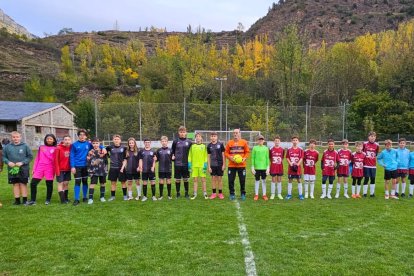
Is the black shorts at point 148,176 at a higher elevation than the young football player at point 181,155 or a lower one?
lower

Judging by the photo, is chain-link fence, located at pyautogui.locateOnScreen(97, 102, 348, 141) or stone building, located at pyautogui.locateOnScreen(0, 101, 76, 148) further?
stone building, located at pyautogui.locateOnScreen(0, 101, 76, 148)

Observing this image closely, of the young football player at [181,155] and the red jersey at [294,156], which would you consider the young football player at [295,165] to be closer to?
the red jersey at [294,156]

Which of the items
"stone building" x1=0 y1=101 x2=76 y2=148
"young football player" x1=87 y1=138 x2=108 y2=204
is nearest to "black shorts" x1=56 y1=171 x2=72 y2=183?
"young football player" x1=87 y1=138 x2=108 y2=204

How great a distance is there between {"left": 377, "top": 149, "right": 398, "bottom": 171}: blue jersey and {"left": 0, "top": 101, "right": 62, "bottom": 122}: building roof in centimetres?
3579

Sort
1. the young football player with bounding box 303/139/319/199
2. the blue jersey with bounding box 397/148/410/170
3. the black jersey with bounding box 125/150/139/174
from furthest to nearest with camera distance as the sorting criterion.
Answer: the blue jersey with bounding box 397/148/410/170 → the young football player with bounding box 303/139/319/199 → the black jersey with bounding box 125/150/139/174

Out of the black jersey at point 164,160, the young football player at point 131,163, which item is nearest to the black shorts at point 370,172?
the black jersey at point 164,160

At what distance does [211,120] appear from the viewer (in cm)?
3681

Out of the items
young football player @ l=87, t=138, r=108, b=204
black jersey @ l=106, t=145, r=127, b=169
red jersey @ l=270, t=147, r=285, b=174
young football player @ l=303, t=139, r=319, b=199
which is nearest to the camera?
young football player @ l=87, t=138, r=108, b=204

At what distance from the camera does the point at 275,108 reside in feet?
116

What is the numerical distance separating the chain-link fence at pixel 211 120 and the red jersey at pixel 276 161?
2427 cm

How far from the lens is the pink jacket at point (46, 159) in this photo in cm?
827

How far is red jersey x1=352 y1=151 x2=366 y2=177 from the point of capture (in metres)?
9.59

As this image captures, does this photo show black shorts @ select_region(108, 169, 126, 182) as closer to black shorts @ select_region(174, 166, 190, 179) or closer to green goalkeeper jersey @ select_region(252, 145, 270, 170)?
black shorts @ select_region(174, 166, 190, 179)

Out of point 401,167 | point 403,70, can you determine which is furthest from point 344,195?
point 403,70
